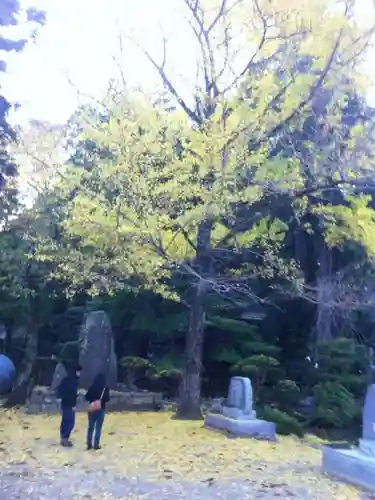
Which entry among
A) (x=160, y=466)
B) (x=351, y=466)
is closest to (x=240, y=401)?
(x=160, y=466)

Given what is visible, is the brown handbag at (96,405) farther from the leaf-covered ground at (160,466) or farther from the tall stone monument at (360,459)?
the tall stone monument at (360,459)

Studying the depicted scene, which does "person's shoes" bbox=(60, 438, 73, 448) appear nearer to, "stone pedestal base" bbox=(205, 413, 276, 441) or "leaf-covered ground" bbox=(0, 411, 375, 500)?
"leaf-covered ground" bbox=(0, 411, 375, 500)

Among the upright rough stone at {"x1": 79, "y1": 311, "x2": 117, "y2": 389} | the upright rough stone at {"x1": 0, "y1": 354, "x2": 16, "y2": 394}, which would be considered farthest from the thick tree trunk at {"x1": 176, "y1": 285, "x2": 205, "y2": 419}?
the upright rough stone at {"x1": 0, "y1": 354, "x2": 16, "y2": 394}

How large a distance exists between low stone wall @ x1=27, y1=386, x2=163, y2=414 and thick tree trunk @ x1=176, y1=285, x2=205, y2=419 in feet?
5.99

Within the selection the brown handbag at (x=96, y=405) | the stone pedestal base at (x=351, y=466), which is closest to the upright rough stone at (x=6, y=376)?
A: the brown handbag at (x=96, y=405)

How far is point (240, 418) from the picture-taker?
9906 millimetres

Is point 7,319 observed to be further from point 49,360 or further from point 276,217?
point 276,217

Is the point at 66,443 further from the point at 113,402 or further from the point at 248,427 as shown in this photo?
the point at 113,402

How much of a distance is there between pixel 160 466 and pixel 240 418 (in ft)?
9.44

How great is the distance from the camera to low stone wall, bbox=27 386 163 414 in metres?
12.4

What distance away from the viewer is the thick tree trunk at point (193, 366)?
11.2 metres

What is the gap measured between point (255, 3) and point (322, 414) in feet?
25.0

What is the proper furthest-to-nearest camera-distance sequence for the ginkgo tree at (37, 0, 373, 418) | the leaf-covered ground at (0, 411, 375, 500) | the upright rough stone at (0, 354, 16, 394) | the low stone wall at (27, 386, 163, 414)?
the upright rough stone at (0, 354, 16, 394), the low stone wall at (27, 386, 163, 414), the ginkgo tree at (37, 0, 373, 418), the leaf-covered ground at (0, 411, 375, 500)

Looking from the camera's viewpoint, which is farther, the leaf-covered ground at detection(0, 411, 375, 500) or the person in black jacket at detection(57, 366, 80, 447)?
the person in black jacket at detection(57, 366, 80, 447)
